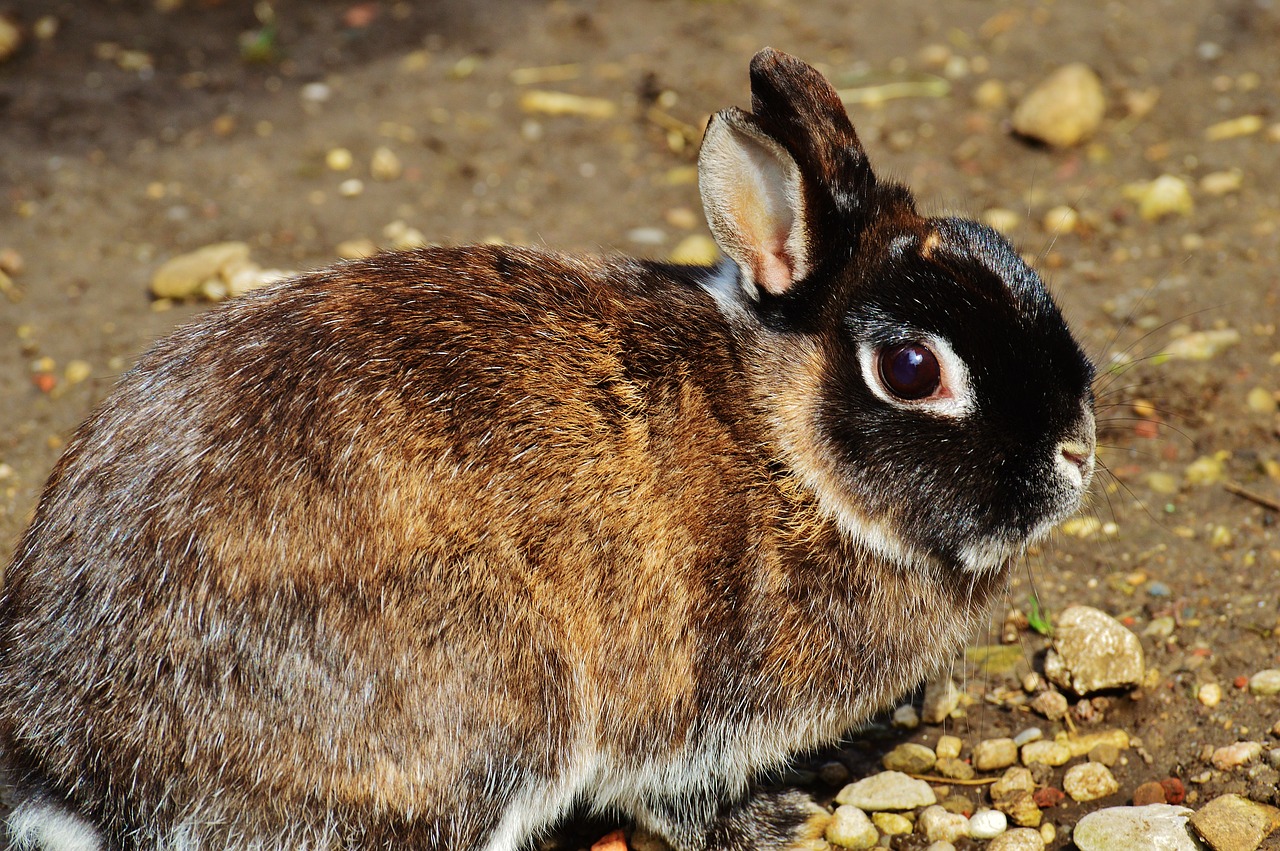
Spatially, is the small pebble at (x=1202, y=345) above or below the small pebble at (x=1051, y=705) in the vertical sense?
above

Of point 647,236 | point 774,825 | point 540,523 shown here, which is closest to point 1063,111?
point 647,236

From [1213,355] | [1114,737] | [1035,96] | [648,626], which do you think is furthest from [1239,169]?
[648,626]

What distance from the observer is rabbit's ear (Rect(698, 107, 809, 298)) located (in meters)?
3.89

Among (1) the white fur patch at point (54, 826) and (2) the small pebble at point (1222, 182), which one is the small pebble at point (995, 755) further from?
(2) the small pebble at point (1222, 182)

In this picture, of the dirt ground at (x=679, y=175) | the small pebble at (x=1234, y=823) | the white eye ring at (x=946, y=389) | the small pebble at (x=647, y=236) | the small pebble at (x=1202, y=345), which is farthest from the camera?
the small pebble at (x=647, y=236)

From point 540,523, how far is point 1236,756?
8.31 ft

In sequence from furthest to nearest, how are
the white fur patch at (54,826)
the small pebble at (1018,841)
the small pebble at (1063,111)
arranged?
1. the small pebble at (1063,111)
2. the small pebble at (1018,841)
3. the white fur patch at (54,826)

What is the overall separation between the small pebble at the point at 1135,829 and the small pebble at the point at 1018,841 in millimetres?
119

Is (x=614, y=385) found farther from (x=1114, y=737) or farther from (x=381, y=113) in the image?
(x=381, y=113)

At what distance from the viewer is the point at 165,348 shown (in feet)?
13.4

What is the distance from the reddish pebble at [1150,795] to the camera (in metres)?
4.31

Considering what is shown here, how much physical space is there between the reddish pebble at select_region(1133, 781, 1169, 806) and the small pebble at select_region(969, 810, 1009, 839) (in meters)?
0.44

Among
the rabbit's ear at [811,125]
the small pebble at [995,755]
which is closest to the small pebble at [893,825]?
the small pebble at [995,755]

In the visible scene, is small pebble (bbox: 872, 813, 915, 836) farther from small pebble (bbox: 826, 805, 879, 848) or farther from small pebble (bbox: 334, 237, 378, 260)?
small pebble (bbox: 334, 237, 378, 260)
